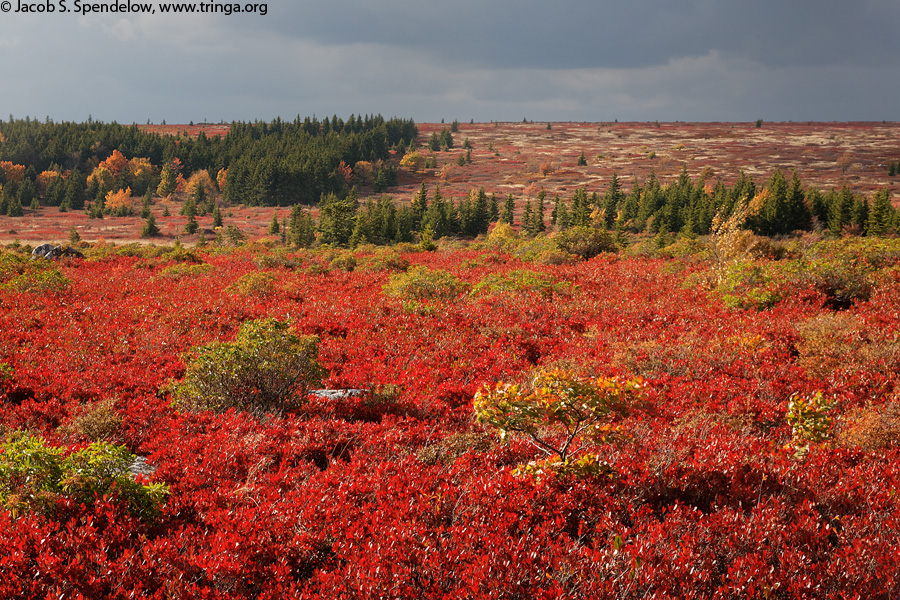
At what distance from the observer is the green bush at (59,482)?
141 inches

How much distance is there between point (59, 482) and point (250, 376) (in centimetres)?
317

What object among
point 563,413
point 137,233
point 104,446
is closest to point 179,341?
point 104,446

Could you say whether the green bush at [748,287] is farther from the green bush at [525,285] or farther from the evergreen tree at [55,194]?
the evergreen tree at [55,194]

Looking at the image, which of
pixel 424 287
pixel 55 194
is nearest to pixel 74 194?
pixel 55 194

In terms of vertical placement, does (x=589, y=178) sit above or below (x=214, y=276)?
above

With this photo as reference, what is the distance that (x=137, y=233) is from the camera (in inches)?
2596

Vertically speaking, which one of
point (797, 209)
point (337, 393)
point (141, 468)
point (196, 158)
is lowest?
point (337, 393)

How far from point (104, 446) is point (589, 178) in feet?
386

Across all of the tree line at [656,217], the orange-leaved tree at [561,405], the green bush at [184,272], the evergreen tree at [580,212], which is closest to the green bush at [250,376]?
the orange-leaved tree at [561,405]

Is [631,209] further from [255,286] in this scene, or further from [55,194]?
[55,194]

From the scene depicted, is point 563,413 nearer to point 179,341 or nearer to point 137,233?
point 179,341

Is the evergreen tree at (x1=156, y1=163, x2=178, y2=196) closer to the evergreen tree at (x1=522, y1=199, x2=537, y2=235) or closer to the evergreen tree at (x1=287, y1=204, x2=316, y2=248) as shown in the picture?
the evergreen tree at (x1=287, y1=204, x2=316, y2=248)

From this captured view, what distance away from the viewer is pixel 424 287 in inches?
576

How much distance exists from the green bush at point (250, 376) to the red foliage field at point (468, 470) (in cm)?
32
